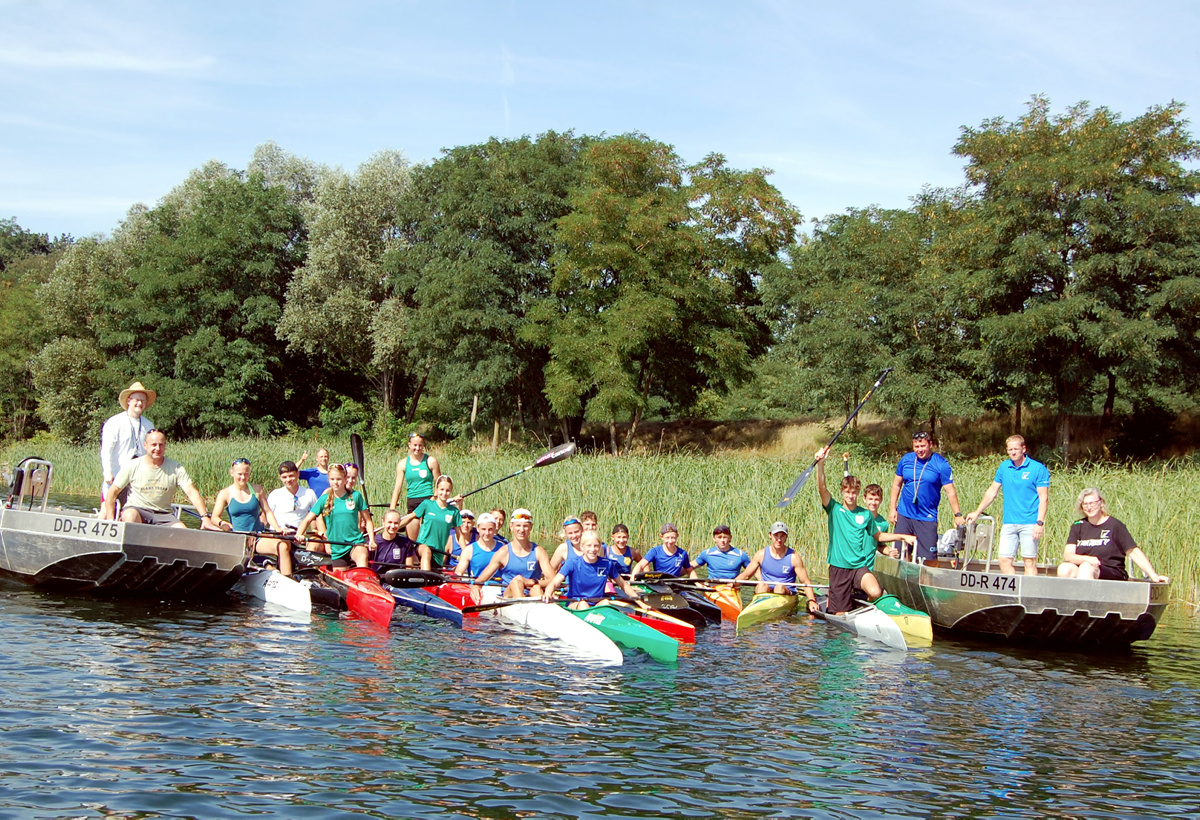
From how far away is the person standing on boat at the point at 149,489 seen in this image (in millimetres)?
11305

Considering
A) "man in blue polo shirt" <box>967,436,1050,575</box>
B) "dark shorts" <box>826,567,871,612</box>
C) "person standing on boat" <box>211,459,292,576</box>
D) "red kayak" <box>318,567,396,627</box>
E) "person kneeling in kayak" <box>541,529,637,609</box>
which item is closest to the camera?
"person kneeling in kayak" <box>541,529,637,609</box>

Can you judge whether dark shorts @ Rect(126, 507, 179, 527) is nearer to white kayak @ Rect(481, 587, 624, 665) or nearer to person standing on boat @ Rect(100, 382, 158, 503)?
person standing on boat @ Rect(100, 382, 158, 503)

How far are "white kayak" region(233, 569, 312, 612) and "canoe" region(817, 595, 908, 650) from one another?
5836mm

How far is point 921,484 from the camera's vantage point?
39.9 ft

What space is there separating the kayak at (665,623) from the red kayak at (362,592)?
236 centimetres

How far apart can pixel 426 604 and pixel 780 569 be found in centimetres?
434

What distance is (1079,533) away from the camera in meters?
10.8

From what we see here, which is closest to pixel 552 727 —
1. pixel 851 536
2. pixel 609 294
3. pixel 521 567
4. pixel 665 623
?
pixel 665 623

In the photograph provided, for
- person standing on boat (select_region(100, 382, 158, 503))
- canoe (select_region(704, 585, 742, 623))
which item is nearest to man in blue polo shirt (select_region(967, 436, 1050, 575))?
canoe (select_region(704, 585, 742, 623))

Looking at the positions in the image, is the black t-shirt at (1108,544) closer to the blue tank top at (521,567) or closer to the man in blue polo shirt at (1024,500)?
the man in blue polo shirt at (1024,500)

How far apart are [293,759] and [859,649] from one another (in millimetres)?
6224

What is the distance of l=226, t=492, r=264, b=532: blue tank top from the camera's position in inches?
488

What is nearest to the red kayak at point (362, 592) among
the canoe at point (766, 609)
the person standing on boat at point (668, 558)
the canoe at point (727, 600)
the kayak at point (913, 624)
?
the person standing on boat at point (668, 558)

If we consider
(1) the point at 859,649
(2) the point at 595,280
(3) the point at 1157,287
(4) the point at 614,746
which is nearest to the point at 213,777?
(4) the point at 614,746
